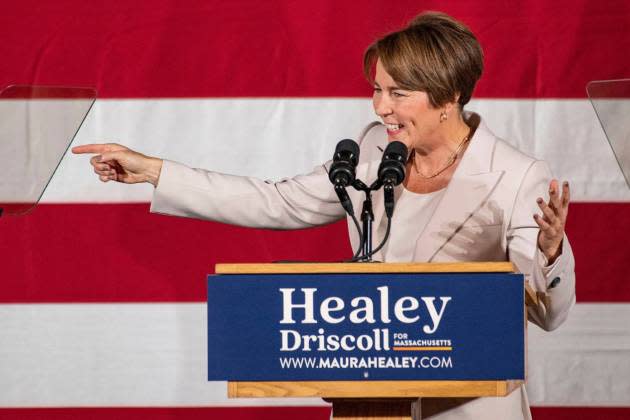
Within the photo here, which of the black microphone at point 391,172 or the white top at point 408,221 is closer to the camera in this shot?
the black microphone at point 391,172

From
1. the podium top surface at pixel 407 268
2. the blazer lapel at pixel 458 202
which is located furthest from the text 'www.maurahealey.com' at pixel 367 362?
the blazer lapel at pixel 458 202

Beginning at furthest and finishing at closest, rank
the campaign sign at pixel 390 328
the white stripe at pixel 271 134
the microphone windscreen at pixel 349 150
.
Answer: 1. the white stripe at pixel 271 134
2. the microphone windscreen at pixel 349 150
3. the campaign sign at pixel 390 328

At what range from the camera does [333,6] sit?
7.95ft

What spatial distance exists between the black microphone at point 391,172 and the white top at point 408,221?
316 mm

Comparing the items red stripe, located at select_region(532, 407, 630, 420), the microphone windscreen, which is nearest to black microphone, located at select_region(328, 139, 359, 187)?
the microphone windscreen

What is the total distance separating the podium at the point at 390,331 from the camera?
130 centimetres

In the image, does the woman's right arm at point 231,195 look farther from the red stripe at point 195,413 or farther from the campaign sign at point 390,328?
the red stripe at point 195,413

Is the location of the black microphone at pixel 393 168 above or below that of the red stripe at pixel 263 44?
below

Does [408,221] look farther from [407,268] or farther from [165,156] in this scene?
[165,156]

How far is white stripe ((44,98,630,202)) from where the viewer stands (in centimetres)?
238

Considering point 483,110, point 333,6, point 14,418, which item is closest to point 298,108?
point 333,6

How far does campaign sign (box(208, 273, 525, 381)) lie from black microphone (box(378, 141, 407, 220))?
0.14 m

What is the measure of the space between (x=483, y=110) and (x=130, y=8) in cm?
86

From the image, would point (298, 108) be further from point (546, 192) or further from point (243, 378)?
point (243, 378)
